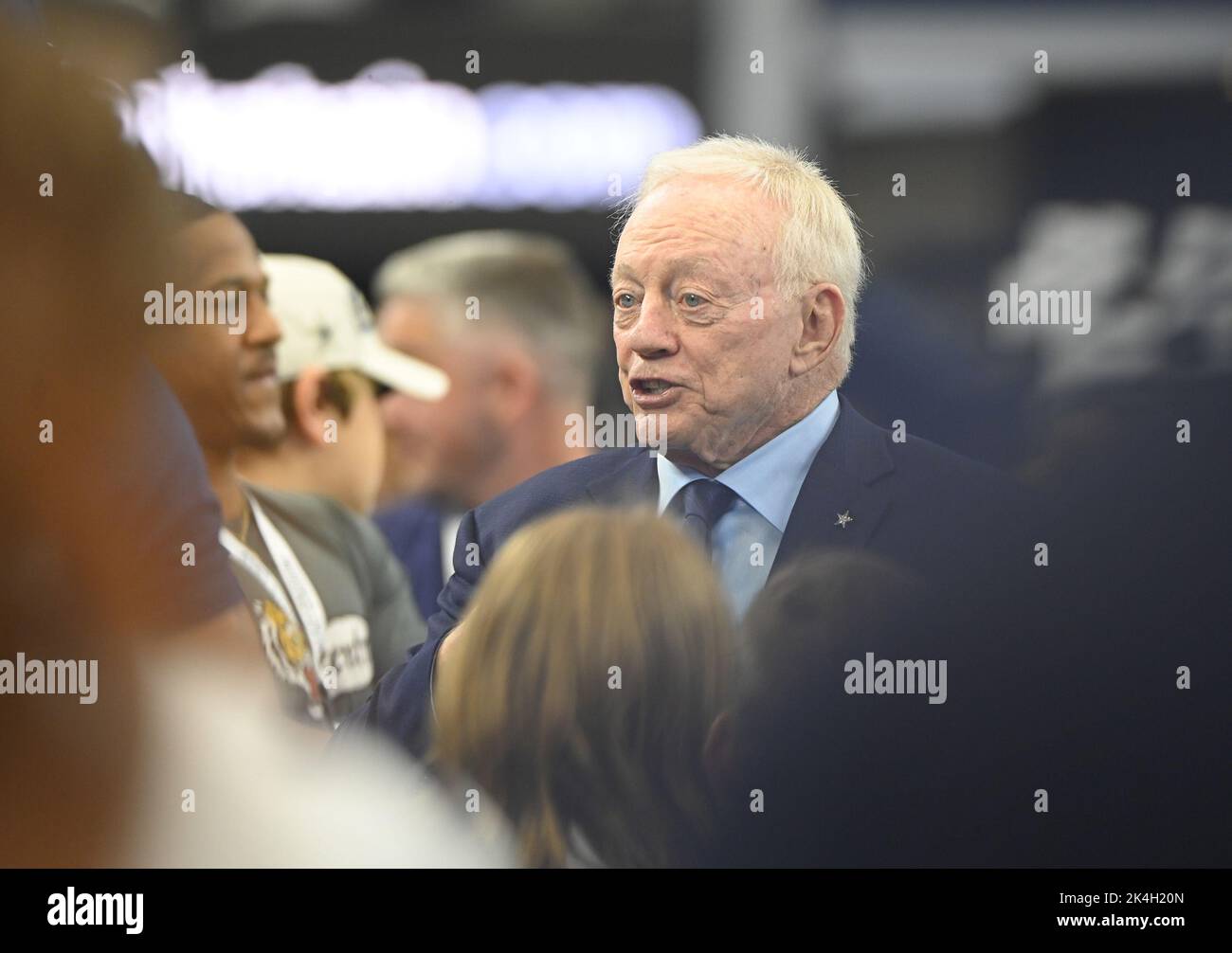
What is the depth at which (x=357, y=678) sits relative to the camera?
3145 millimetres

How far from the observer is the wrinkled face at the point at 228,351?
10.3 feet

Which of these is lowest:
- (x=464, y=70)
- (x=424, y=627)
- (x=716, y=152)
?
(x=424, y=627)

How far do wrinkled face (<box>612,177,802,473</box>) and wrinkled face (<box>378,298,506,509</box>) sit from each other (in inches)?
13.1

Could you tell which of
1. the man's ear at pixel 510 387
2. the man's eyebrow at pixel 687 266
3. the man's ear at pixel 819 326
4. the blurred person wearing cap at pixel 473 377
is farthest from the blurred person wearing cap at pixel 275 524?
the man's ear at pixel 819 326

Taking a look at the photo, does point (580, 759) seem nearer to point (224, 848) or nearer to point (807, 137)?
point (224, 848)

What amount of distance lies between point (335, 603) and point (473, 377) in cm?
59

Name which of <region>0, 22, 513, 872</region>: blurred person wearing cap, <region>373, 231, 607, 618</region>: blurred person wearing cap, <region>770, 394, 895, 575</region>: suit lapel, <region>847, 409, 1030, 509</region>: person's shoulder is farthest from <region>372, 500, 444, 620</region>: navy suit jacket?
<region>847, 409, 1030, 509</region>: person's shoulder

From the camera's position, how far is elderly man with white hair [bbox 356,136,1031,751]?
3.02 meters

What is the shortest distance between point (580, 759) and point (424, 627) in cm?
45

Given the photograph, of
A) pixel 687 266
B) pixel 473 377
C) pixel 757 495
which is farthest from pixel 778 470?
pixel 473 377


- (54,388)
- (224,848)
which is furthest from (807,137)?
(224,848)

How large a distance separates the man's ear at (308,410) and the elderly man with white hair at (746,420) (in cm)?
38

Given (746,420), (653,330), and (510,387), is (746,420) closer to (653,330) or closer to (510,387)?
(653,330)

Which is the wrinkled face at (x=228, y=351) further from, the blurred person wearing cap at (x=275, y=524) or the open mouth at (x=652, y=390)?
the open mouth at (x=652, y=390)
